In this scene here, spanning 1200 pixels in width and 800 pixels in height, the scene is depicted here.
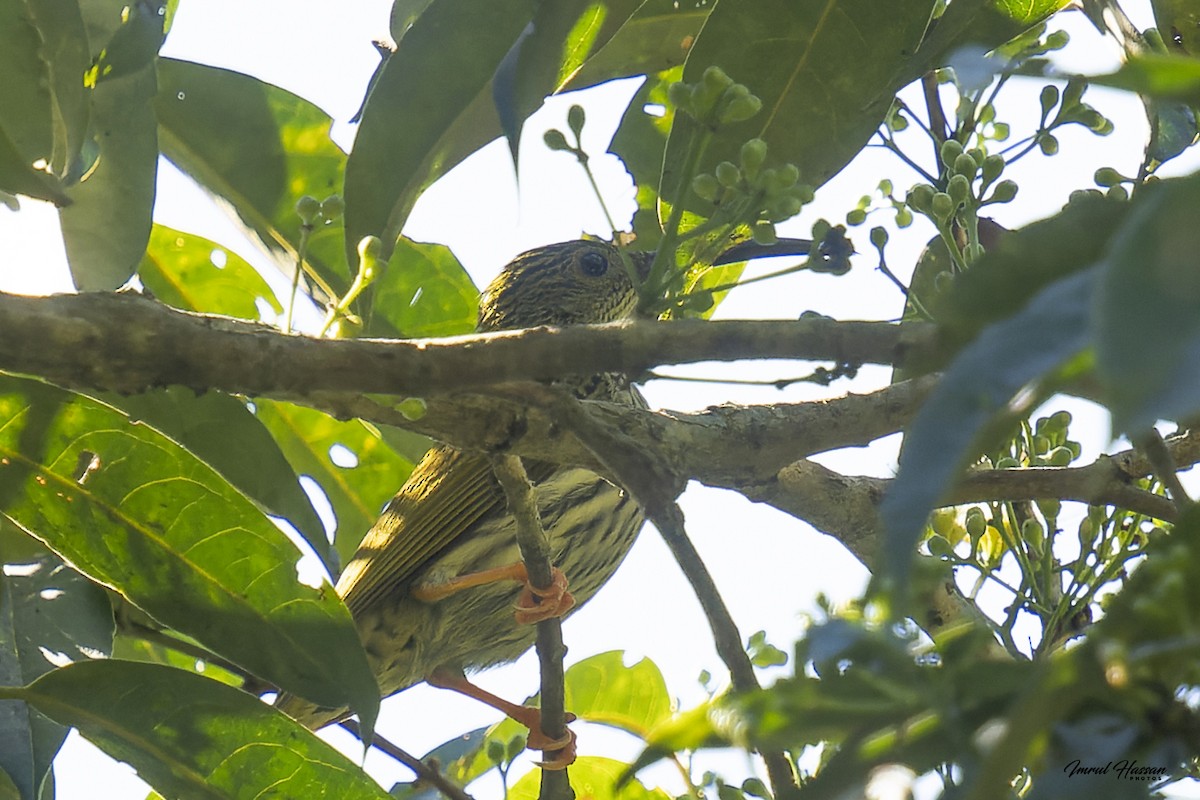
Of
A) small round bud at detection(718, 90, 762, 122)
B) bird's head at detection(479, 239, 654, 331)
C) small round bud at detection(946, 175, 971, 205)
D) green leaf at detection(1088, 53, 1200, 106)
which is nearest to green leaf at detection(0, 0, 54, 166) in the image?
small round bud at detection(718, 90, 762, 122)

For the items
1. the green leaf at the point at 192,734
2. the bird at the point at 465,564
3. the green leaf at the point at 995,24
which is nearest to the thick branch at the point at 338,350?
the green leaf at the point at 192,734

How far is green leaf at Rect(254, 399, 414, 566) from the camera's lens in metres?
3.29

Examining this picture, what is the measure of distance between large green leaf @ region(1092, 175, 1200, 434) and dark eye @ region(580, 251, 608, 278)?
3.93 metres

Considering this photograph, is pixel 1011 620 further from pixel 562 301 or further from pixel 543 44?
pixel 562 301

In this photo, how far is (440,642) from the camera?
161 inches

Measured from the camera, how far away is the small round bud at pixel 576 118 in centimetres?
209

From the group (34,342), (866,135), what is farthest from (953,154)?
(34,342)

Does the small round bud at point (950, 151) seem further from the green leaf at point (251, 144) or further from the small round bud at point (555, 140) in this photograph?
the green leaf at point (251, 144)

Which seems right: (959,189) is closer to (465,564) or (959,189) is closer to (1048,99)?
(1048,99)

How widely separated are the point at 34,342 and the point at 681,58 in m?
1.68

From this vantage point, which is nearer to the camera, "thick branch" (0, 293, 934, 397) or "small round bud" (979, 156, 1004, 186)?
"thick branch" (0, 293, 934, 397)

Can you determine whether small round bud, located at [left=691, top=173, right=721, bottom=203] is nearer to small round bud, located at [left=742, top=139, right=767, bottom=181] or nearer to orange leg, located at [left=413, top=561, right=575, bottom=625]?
small round bud, located at [left=742, top=139, right=767, bottom=181]

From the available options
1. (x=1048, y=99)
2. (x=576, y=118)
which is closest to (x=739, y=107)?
(x=576, y=118)

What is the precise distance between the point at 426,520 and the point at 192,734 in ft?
5.33
